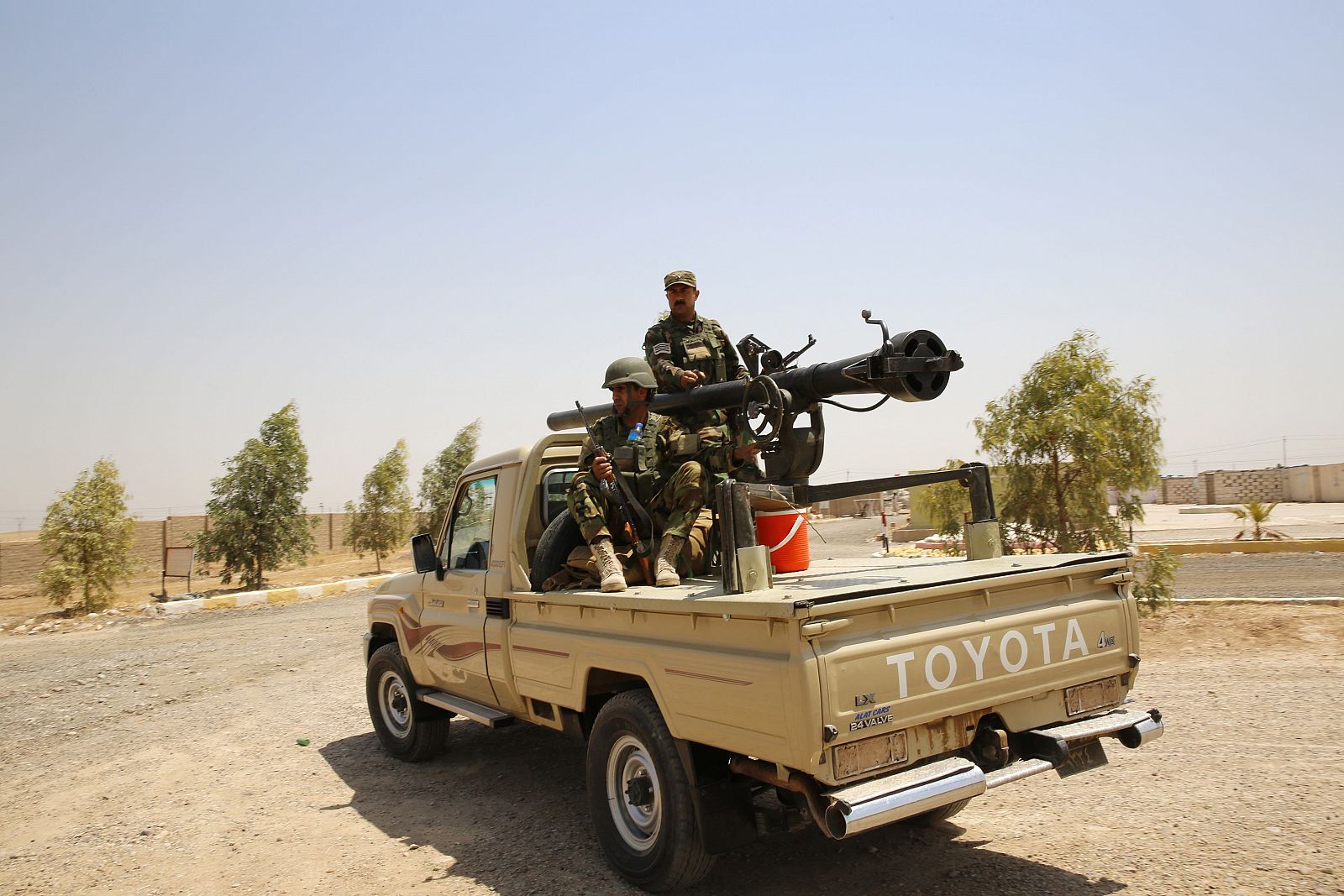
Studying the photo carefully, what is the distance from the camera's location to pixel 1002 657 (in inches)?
141

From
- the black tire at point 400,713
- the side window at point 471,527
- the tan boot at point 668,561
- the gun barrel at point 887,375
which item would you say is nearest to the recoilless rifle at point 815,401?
the gun barrel at point 887,375

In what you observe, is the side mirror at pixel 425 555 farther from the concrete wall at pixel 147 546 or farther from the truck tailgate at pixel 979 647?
the concrete wall at pixel 147 546

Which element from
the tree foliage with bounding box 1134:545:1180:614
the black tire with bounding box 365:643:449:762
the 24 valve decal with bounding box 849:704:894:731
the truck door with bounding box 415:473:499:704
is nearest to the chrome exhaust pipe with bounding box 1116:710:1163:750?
the 24 valve decal with bounding box 849:704:894:731

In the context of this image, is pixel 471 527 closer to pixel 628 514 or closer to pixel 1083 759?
pixel 628 514

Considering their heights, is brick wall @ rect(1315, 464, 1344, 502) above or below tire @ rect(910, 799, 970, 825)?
above

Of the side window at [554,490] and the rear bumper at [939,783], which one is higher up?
the side window at [554,490]

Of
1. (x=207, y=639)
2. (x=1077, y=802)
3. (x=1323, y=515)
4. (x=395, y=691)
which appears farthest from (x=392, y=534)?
(x=1323, y=515)

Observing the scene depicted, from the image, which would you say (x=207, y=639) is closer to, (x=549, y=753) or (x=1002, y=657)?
(x=549, y=753)

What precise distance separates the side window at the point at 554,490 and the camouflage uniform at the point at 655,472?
1.77ft

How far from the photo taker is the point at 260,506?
18672mm

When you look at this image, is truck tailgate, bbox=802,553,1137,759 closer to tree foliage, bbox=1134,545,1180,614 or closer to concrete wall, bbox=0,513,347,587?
tree foliage, bbox=1134,545,1180,614

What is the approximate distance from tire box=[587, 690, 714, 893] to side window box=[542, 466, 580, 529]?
61.9 inches

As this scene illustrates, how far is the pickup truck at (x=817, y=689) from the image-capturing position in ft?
10.2

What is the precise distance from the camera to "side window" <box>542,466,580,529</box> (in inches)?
213
